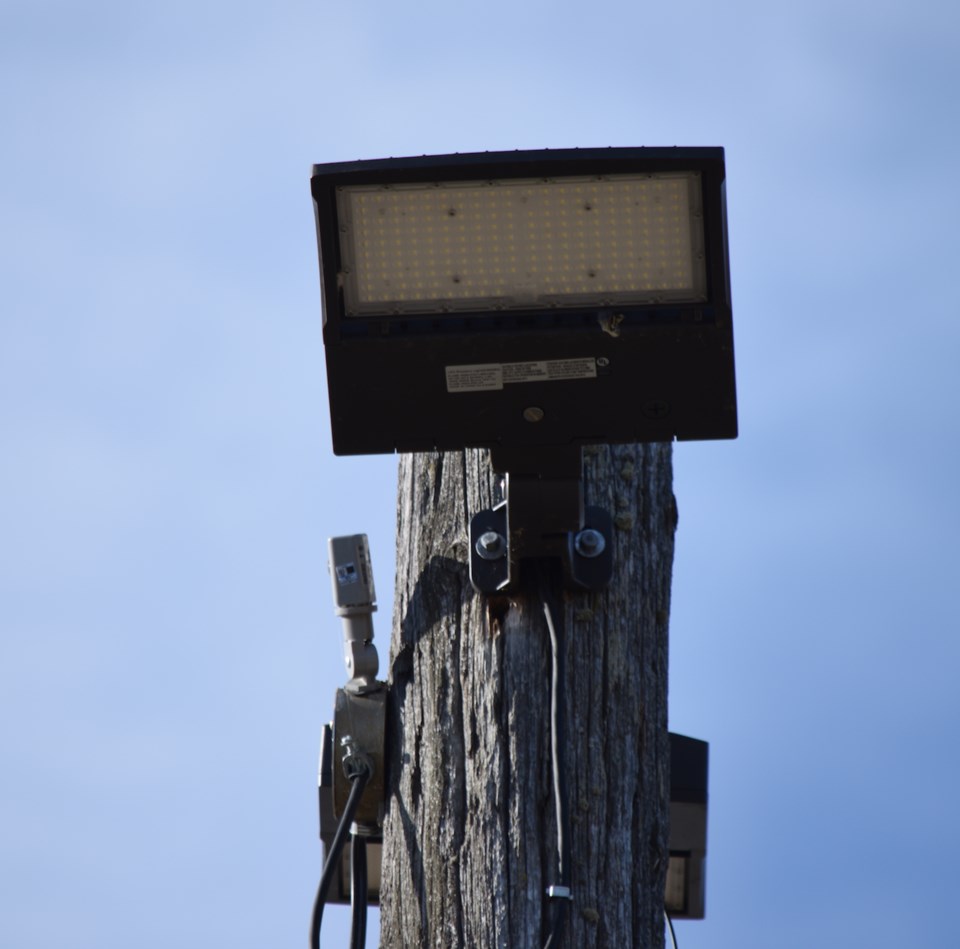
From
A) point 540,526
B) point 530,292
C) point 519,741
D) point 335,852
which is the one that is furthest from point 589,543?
point 335,852

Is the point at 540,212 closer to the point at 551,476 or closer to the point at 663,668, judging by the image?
the point at 551,476

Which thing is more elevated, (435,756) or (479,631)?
(479,631)

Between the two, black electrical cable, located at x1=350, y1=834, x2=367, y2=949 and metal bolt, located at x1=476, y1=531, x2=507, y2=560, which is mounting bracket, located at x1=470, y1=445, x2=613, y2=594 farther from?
black electrical cable, located at x1=350, y1=834, x2=367, y2=949

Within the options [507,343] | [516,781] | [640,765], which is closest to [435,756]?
[516,781]

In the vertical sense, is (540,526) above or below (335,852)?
above

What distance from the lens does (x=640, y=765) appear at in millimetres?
2740

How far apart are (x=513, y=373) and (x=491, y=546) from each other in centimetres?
41

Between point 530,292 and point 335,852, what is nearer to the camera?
point 530,292

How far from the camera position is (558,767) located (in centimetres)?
263

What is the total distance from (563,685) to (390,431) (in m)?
0.51

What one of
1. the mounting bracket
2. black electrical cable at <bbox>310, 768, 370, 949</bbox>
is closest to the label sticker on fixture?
the mounting bracket

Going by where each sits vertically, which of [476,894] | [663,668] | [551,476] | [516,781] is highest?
[551,476]

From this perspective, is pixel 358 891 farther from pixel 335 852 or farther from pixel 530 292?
pixel 530 292

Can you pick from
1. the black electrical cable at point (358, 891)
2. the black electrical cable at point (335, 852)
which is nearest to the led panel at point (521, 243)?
the black electrical cable at point (335, 852)
